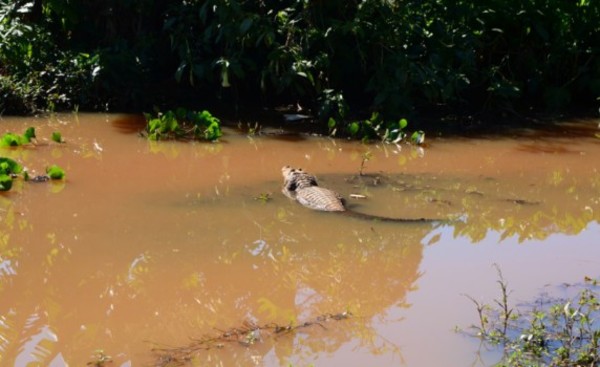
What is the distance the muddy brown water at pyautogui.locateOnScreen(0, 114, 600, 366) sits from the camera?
4.33m

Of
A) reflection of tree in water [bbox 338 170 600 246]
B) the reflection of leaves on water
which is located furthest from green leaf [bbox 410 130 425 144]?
the reflection of leaves on water

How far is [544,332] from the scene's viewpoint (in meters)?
4.24

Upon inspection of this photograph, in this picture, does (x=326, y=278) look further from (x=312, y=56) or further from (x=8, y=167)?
(x=312, y=56)

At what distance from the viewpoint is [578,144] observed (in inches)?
368

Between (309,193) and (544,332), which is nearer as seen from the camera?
(544,332)

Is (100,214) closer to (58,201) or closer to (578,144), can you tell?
(58,201)

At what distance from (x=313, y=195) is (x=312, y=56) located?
3625 millimetres

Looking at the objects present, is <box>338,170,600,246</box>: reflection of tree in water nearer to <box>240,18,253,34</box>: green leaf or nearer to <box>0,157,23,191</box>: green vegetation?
<box>240,18,253,34</box>: green leaf

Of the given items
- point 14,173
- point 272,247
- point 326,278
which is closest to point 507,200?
point 272,247

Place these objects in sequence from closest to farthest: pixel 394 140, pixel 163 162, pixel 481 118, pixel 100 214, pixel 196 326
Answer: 1. pixel 196 326
2. pixel 100 214
3. pixel 163 162
4. pixel 394 140
5. pixel 481 118

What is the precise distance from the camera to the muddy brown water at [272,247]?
4328mm

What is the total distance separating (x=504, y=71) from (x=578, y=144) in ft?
7.94

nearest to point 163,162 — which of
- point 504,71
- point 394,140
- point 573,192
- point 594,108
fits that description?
point 394,140

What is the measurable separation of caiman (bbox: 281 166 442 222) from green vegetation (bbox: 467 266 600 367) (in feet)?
5.99
